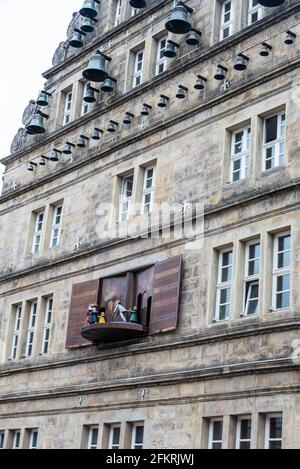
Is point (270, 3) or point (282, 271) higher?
point (270, 3)

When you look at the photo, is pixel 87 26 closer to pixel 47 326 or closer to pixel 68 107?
pixel 68 107

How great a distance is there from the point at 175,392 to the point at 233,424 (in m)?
1.86

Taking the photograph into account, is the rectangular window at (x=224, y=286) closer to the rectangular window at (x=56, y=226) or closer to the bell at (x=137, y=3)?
the rectangular window at (x=56, y=226)

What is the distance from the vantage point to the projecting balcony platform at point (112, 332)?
20859mm

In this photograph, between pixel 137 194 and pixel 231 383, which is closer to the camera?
pixel 231 383

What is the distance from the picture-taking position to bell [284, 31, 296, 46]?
19734mm

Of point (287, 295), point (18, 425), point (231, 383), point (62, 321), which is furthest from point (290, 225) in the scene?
point (18, 425)

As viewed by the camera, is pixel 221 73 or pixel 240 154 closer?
pixel 240 154

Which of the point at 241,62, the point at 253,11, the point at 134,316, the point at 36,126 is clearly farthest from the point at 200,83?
the point at 36,126

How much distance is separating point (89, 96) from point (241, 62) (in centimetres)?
634

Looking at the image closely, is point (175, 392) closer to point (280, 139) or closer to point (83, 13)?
point (280, 139)

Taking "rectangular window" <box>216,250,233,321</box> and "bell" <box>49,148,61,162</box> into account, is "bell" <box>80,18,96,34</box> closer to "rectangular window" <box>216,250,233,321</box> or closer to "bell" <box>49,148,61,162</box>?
"bell" <box>49,148,61,162</box>

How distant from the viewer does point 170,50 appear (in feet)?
75.5

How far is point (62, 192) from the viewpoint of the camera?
2628cm
